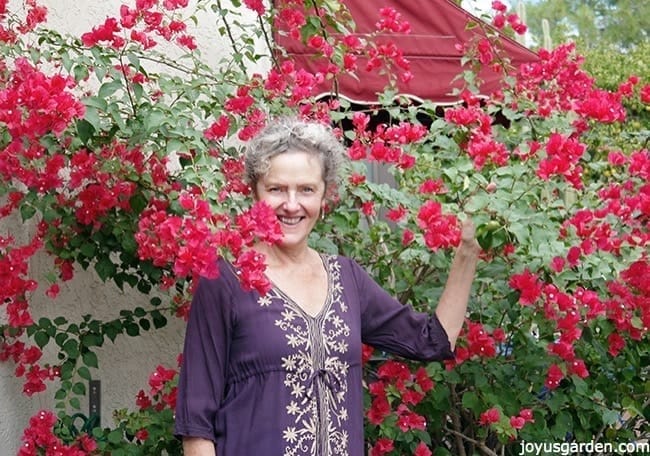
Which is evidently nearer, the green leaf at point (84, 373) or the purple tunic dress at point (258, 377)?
the purple tunic dress at point (258, 377)

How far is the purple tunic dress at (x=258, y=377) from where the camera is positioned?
2.24m

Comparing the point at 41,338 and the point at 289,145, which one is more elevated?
the point at 289,145

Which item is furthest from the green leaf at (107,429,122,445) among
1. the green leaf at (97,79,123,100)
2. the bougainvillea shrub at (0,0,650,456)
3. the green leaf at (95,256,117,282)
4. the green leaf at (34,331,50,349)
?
the green leaf at (97,79,123,100)

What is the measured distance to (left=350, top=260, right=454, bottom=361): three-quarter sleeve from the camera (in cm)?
260

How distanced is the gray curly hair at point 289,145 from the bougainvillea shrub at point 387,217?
6.7 inches

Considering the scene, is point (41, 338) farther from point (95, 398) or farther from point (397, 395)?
point (397, 395)

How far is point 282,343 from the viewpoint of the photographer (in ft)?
7.39

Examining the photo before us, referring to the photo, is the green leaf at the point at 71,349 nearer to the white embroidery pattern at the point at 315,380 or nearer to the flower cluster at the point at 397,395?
the flower cluster at the point at 397,395

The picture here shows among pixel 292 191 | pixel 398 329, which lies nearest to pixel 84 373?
pixel 398 329

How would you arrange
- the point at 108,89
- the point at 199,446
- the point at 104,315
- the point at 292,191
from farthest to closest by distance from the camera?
1. the point at 104,315
2. the point at 108,89
3. the point at 292,191
4. the point at 199,446

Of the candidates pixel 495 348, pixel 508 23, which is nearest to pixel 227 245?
pixel 495 348

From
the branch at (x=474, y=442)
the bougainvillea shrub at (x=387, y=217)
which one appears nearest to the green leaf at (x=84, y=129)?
the bougainvillea shrub at (x=387, y=217)

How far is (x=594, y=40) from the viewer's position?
29.3 m

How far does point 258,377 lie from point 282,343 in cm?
9
